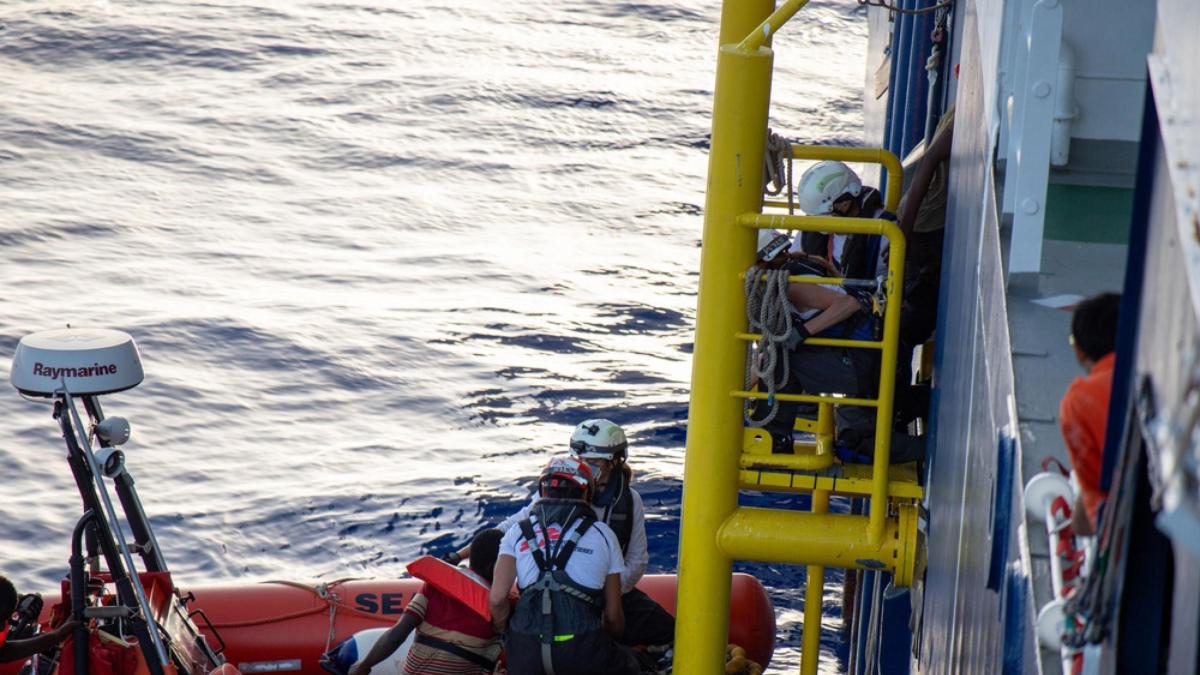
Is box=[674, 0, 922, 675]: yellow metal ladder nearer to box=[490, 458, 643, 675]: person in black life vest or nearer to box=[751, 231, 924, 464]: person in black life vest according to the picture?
box=[751, 231, 924, 464]: person in black life vest

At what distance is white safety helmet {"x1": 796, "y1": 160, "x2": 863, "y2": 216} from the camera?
554cm

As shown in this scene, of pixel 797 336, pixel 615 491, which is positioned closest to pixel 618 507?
pixel 615 491

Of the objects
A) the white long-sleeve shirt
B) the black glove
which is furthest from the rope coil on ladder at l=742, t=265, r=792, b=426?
the white long-sleeve shirt

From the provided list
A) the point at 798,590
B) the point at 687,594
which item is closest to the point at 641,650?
the point at 687,594

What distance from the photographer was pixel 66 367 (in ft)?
19.1

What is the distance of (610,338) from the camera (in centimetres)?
1866

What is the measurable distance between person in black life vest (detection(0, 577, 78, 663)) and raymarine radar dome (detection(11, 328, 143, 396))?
80cm

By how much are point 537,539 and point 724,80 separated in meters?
1.78

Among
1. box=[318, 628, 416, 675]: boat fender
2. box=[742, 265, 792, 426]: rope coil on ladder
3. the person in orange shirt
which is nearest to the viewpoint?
the person in orange shirt

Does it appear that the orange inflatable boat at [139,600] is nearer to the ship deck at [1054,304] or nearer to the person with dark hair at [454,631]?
the person with dark hair at [454,631]

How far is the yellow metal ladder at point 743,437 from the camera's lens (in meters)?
4.91

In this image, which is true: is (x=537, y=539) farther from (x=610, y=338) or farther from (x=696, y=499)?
(x=610, y=338)

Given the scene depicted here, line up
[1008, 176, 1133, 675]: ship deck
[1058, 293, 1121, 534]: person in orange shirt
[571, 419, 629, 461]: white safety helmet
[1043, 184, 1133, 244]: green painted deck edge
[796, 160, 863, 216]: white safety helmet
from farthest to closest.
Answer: [571, 419, 629, 461]: white safety helmet → [796, 160, 863, 216]: white safety helmet → [1043, 184, 1133, 244]: green painted deck edge → [1008, 176, 1133, 675]: ship deck → [1058, 293, 1121, 534]: person in orange shirt

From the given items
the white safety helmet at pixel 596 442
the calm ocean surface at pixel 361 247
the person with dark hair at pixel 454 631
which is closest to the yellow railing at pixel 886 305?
the white safety helmet at pixel 596 442
